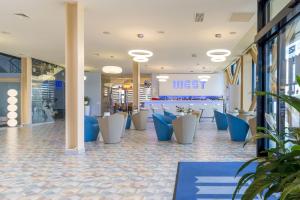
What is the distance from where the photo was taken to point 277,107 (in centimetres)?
574

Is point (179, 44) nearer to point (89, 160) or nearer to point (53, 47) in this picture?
point (53, 47)

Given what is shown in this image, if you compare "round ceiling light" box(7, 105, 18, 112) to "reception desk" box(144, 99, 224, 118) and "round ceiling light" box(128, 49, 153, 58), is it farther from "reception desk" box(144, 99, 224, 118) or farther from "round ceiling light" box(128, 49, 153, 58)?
"reception desk" box(144, 99, 224, 118)

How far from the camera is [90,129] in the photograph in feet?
27.8

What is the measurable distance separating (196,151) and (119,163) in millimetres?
2160

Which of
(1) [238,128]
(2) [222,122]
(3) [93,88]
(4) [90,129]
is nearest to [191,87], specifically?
(3) [93,88]

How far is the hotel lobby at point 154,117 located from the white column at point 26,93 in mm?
49

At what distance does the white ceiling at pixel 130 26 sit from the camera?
21.5ft

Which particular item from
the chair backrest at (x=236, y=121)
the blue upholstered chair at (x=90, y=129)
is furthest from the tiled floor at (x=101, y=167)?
Answer: the chair backrest at (x=236, y=121)

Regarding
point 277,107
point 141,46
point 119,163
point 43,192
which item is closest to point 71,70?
point 119,163

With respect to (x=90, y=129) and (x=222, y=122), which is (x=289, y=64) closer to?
(x=90, y=129)

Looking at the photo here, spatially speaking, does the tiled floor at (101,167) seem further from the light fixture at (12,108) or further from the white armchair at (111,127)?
the light fixture at (12,108)

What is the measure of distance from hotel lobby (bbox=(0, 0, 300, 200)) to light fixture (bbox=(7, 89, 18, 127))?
5 centimetres

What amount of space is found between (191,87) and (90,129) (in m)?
13.9

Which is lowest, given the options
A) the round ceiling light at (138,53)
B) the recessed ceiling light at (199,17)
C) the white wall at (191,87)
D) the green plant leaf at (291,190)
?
the green plant leaf at (291,190)
